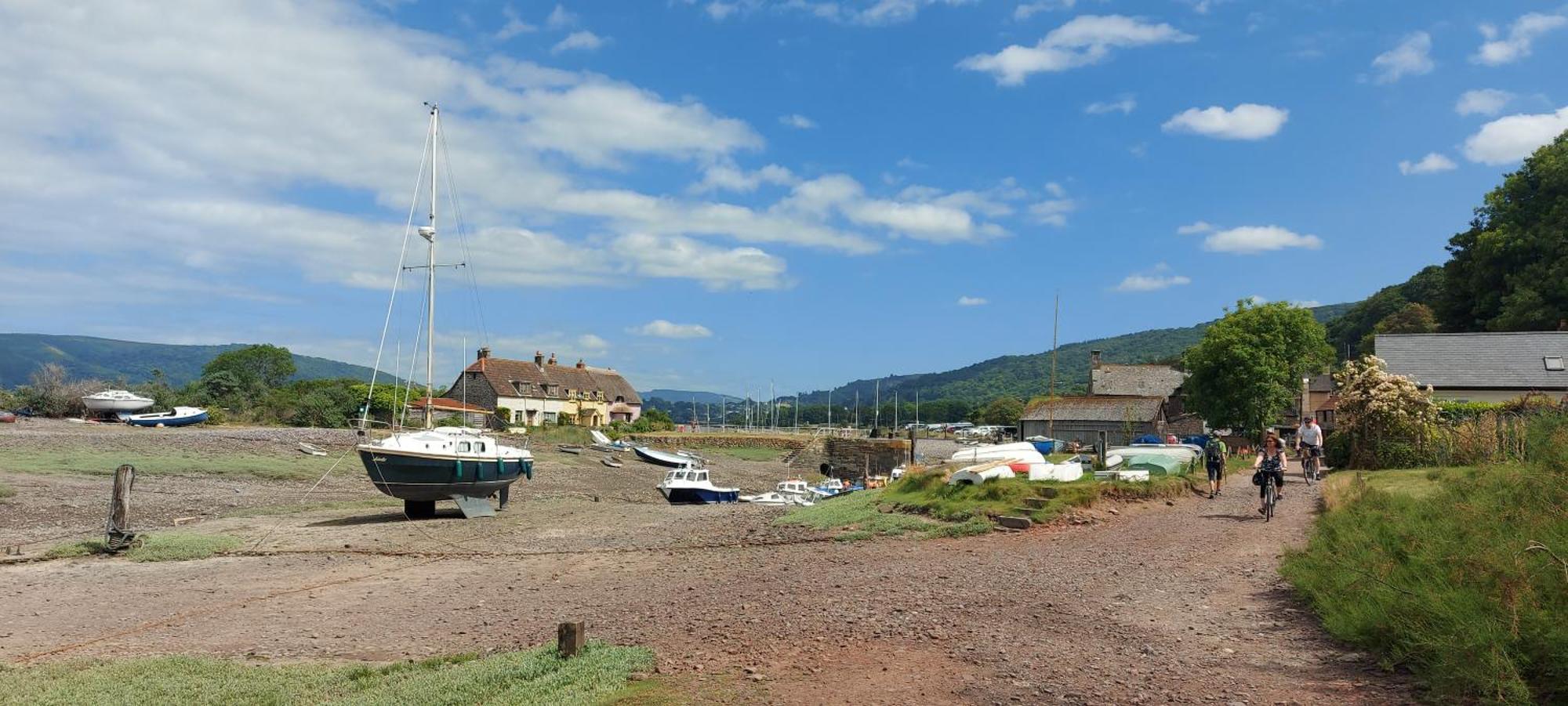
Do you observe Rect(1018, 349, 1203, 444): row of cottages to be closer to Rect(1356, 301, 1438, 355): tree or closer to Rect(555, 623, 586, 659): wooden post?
Rect(1356, 301, 1438, 355): tree

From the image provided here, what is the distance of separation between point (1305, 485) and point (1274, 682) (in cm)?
1930

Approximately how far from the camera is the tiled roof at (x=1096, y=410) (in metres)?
68.3

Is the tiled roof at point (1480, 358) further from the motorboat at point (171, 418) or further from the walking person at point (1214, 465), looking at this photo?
the motorboat at point (171, 418)

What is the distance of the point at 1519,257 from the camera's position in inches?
2317

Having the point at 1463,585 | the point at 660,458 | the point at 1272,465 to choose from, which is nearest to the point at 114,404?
the point at 660,458

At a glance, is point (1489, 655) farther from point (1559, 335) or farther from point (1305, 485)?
point (1559, 335)

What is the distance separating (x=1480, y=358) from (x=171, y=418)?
6370 centimetres

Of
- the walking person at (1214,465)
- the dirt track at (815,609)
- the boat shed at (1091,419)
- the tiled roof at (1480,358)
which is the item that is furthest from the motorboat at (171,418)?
the tiled roof at (1480,358)

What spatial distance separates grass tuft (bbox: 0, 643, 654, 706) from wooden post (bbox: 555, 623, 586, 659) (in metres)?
0.09

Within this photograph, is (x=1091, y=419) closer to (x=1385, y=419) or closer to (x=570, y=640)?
(x=1385, y=419)

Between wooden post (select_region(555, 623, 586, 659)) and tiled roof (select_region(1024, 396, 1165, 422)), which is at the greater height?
tiled roof (select_region(1024, 396, 1165, 422))

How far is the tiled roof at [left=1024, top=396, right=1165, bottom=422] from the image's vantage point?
224ft

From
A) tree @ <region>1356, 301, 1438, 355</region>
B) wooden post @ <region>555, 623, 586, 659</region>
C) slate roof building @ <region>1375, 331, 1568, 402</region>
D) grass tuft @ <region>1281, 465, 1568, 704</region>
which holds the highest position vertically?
tree @ <region>1356, 301, 1438, 355</region>

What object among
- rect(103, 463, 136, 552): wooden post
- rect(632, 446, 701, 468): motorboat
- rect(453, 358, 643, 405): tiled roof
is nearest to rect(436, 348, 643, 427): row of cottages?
rect(453, 358, 643, 405): tiled roof
